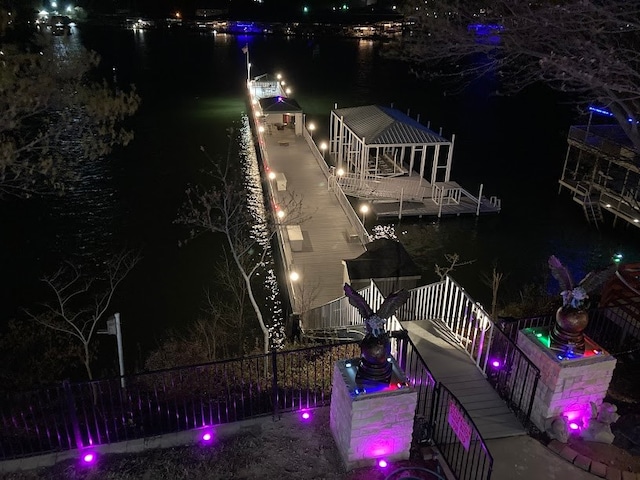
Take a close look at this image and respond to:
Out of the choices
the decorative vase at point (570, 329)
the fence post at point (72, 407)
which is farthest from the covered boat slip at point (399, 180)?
the fence post at point (72, 407)

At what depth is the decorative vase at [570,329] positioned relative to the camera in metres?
9.29

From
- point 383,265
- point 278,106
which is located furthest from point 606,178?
point 278,106

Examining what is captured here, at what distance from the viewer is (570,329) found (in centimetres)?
939

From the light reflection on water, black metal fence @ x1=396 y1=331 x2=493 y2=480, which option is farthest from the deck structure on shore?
black metal fence @ x1=396 y1=331 x2=493 y2=480

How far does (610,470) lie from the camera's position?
8703 mm

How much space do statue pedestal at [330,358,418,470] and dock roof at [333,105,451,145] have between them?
21.3 metres

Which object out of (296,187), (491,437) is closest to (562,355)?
(491,437)

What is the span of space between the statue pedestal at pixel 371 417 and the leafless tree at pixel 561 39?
21.4 ft

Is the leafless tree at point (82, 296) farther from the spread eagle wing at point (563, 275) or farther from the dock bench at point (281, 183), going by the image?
the spread eagle wing at point (563, 275)

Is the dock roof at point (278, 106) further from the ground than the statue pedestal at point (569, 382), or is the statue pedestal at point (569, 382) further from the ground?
the statue pedestal at point (569, 382)

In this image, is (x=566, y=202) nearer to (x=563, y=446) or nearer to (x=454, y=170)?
(x=454, y=170)

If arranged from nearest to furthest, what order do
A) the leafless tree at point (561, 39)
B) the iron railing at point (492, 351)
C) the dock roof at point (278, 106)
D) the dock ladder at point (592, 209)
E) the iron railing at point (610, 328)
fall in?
the iron railing at point (492, 351)
the leafless tree at point (561, 39)
the iron railing at point (610, 328)
the dock ladder at point (592, 209)
the dock roof at point (278, 106)

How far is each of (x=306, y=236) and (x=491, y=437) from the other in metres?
14.3

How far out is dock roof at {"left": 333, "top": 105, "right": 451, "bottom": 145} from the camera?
29016 millimetres
